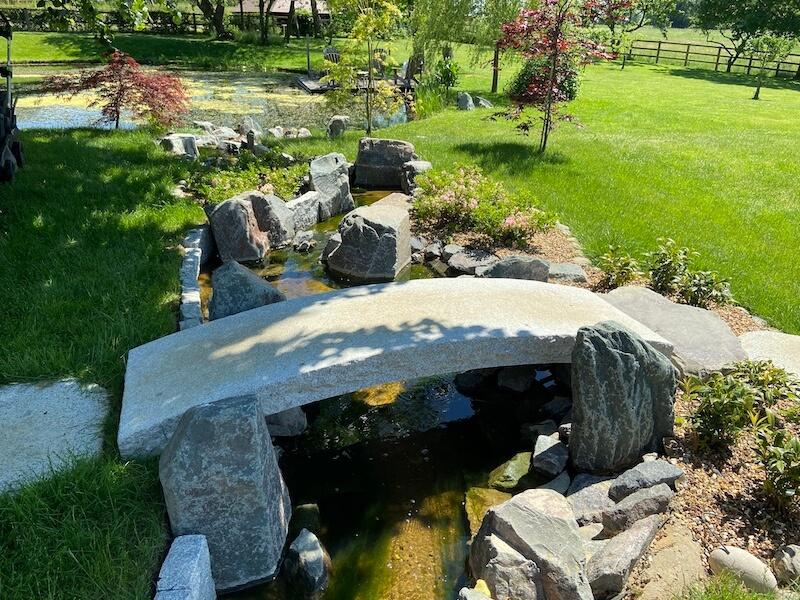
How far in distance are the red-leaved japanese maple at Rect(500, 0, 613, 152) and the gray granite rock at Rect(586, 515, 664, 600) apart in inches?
336

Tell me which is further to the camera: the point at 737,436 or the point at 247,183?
the point at 247,183

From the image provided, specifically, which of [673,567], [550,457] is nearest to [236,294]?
[550,457]

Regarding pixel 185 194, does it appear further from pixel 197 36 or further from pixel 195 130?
pixel 197 36

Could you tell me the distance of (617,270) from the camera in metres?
6.11

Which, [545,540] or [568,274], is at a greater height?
[568,274]

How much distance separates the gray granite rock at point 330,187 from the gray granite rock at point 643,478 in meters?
6.03

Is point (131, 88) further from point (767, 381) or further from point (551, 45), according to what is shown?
point (767, 381)

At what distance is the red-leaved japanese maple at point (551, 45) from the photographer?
10.1m

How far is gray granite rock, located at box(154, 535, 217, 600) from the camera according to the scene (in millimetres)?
2713

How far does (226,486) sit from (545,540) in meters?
1.66

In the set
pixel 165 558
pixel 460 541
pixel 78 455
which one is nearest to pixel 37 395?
pixel 78 455

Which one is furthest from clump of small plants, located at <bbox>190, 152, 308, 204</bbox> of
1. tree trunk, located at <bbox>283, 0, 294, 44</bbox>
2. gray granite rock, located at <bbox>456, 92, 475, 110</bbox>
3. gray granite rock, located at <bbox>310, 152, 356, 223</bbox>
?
tree trunk, located at <bbox>283, 0, 294, 44</bbox>

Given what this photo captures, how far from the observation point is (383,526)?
3705 millimetres

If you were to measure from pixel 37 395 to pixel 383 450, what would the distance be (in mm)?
2364
